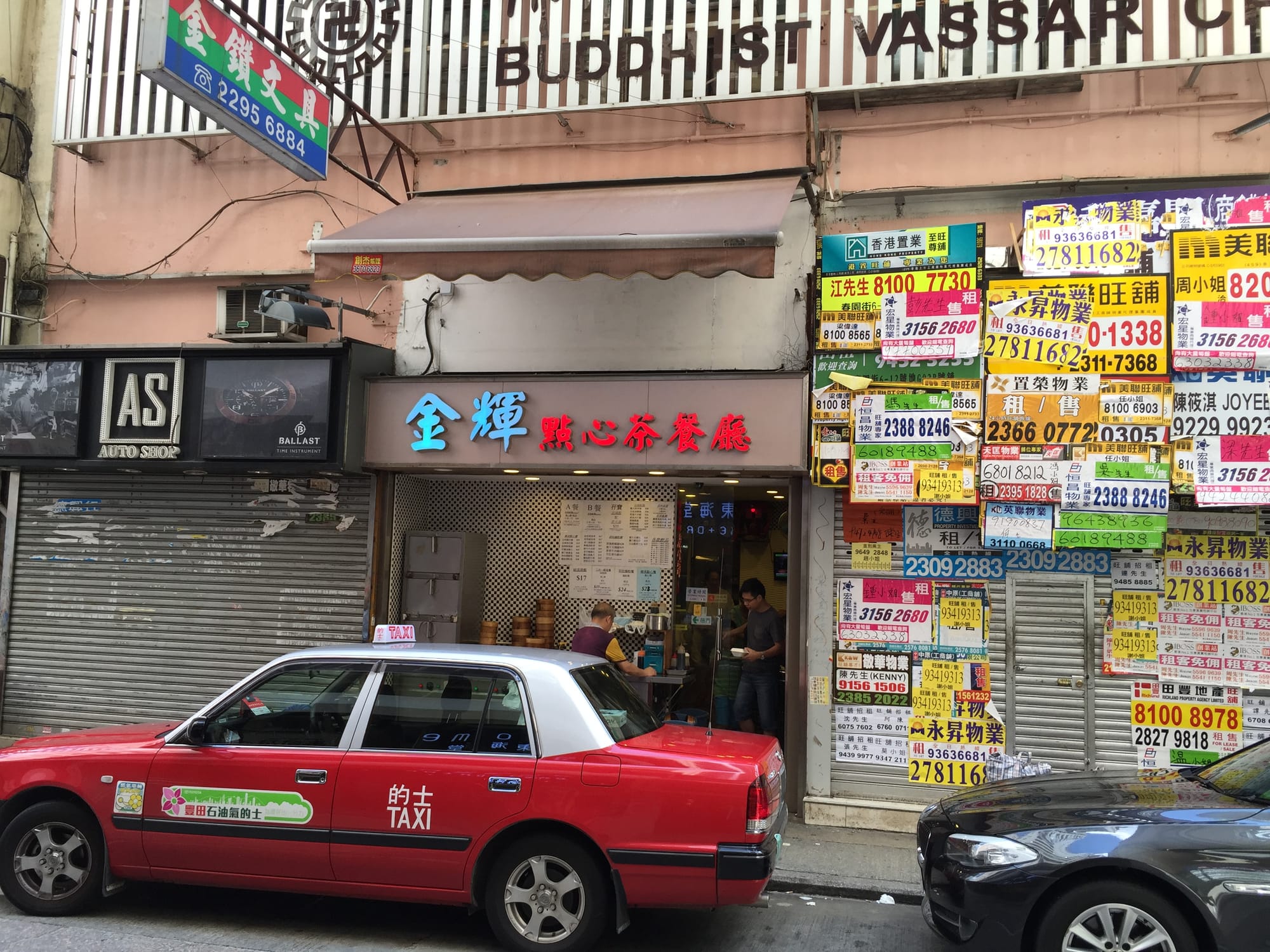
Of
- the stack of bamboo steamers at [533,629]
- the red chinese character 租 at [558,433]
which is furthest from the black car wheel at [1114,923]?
the stack of bamboo steamers at [533,629]

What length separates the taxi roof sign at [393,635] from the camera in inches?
244

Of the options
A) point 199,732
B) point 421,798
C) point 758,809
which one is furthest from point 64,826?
point 758,809

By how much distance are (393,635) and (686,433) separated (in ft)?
10.4

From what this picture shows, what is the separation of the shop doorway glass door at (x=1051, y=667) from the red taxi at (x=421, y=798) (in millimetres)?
3254

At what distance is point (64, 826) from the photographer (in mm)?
5598

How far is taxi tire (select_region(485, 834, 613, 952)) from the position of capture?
498 cm

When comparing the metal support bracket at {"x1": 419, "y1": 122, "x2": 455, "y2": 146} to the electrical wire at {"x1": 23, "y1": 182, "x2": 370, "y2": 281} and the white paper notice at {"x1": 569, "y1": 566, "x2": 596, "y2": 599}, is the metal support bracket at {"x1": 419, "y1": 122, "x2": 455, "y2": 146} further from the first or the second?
the white paper notice at {"x1": 569, "y1": 566, "x2": 596, "y2": 599}

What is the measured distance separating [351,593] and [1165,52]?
28.1 feet

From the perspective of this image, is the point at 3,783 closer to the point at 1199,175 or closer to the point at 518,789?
the point at 518,789

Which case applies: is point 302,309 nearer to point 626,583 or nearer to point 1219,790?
point 626,583

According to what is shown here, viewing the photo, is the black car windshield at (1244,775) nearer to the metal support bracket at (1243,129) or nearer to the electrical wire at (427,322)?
the metal support bracket at (1243,129)

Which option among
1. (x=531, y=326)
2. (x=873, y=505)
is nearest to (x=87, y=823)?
(x=531, y=326)

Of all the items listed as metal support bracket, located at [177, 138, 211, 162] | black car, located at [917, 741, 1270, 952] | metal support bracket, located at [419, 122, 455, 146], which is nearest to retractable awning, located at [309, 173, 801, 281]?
metal support bracket, located at [419, 122, 455, 146]

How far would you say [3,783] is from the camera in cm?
565
